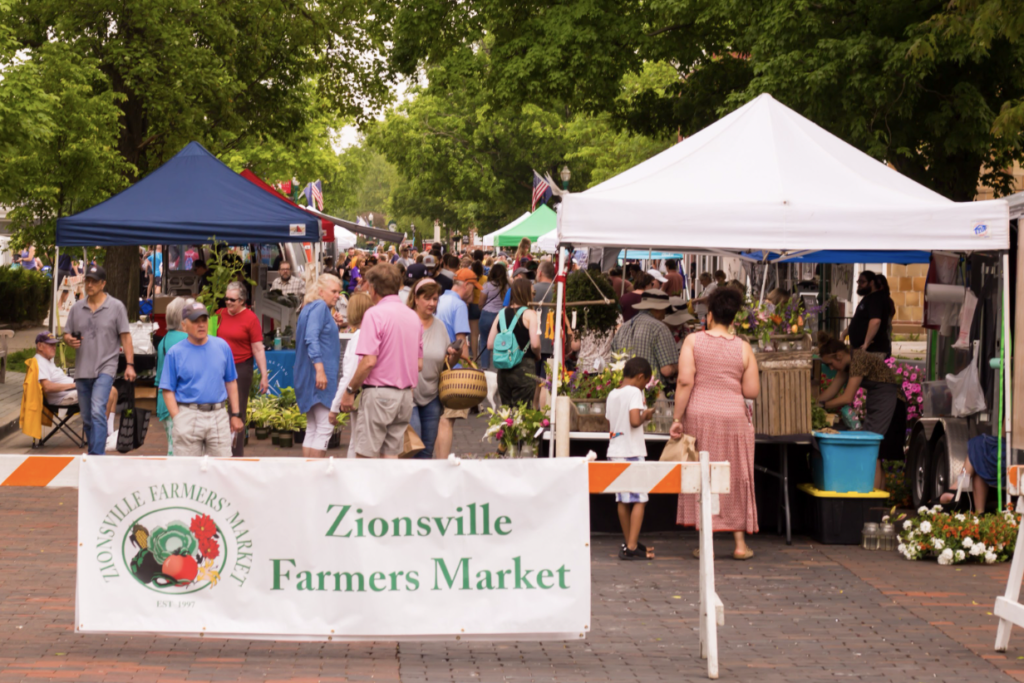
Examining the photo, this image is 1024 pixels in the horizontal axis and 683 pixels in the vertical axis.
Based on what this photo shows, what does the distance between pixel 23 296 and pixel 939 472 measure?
24637 millimetres

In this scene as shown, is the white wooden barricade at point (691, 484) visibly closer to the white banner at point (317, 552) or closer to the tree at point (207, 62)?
the white banner at point (317, 552)

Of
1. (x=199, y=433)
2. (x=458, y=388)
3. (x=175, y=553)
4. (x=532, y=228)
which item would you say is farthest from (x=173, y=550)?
(x=532, y=228)

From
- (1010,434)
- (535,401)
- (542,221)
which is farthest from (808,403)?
(542,221)

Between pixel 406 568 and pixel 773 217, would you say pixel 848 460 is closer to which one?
pixel 773 217

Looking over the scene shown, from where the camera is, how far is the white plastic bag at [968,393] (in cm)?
964

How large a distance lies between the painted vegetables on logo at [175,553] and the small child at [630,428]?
3.45 metres

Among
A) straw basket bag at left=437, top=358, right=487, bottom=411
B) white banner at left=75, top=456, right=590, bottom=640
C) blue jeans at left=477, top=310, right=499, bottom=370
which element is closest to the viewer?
white banner at left=75, top=456, right=590, bottom=640

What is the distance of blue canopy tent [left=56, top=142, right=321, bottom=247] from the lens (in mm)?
13758

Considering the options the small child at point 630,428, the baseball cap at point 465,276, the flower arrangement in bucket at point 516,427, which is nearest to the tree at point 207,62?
the baseball cap at point 465,276

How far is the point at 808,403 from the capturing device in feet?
29.8

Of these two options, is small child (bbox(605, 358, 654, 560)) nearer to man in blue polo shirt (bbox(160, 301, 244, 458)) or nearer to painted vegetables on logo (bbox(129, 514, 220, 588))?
man in blue polo shirt (bbox(160, 301, 244, 458))

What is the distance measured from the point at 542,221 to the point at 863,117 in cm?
1553

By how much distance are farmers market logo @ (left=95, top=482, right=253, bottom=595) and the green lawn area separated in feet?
51.7

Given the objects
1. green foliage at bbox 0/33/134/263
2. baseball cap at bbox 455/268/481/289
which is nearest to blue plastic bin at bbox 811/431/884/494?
baseball cap at bbox 455/268/481/289
